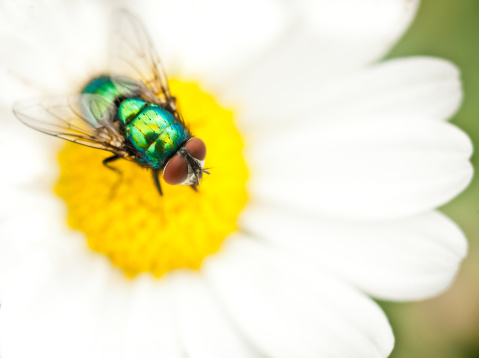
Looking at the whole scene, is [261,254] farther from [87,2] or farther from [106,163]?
[87,2]

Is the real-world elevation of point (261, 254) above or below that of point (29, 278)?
below

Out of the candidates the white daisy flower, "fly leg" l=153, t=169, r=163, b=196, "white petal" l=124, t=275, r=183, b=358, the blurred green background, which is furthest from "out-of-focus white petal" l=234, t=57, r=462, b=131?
"white petal" l=124, t=275, r=183, b=358

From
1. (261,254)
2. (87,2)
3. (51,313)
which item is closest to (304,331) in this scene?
(261,254)

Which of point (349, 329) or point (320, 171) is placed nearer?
point (349, 329)

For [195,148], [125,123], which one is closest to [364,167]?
[195,148]

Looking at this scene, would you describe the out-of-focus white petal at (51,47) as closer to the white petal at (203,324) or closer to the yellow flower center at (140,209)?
the yellow flower center at (140,209)

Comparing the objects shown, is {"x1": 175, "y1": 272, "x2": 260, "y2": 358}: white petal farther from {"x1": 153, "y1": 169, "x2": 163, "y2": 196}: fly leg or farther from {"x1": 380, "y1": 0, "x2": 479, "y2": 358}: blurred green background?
{"x1": 380, "y1": 0, "x2": 479, "y2": 358}: blurred green background
